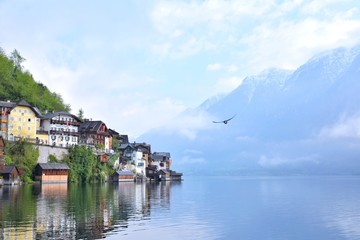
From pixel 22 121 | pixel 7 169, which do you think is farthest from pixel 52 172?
pixel 22 121

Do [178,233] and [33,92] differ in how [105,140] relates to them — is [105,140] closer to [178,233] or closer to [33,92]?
[33,92]

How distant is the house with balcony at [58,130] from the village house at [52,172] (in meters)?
13.9

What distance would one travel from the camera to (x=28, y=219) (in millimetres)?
41656

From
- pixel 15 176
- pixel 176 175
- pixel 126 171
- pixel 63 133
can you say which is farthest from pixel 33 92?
pixel 176 175

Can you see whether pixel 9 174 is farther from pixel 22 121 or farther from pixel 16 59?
pixel 16 59

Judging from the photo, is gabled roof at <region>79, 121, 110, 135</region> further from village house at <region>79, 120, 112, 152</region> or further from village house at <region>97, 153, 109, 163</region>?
village house at <region>97, 153, 109, 163</region>

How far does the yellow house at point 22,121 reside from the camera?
4599 inches

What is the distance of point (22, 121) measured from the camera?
11806 cm

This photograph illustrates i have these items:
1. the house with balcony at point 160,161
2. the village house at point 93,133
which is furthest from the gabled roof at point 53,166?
the house with balcony at point 160,161

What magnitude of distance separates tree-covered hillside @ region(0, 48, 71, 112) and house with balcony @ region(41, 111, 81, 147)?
15.1 meters

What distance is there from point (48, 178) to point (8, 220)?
228 ft

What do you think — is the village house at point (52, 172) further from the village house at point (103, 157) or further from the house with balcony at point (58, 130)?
the village house at point (103, 157)

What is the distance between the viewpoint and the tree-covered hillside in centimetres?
13850

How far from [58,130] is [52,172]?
20.6 m
